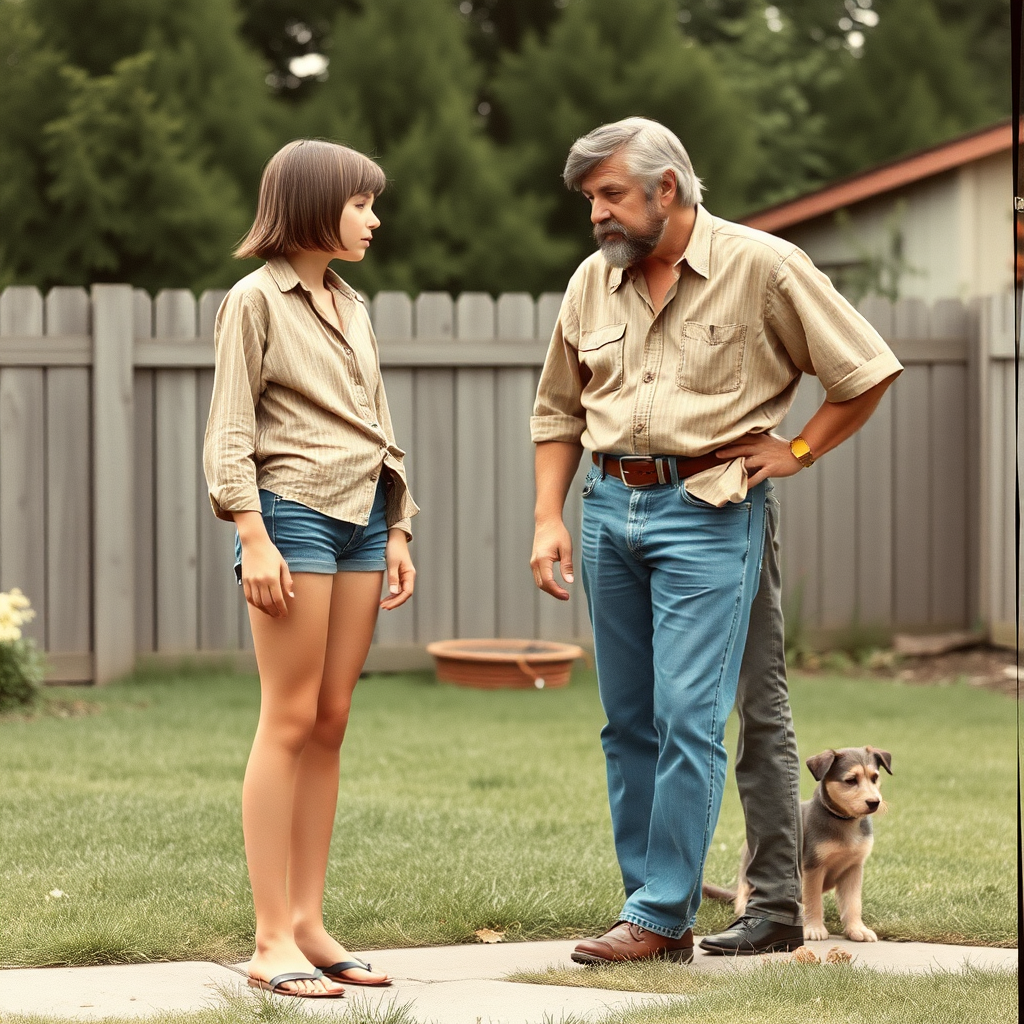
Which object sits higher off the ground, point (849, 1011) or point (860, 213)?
point (860, 213)

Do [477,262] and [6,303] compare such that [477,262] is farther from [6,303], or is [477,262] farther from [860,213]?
[6,303]

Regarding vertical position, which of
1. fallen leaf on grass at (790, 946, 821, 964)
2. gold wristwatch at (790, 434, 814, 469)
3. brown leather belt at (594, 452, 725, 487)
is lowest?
fallen leaf on grass at (790, 946, 821, 964)

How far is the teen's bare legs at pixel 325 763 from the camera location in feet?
11.8

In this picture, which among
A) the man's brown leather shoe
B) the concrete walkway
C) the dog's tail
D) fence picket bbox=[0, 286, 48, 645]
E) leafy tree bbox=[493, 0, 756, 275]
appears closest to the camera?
the concrete walkway

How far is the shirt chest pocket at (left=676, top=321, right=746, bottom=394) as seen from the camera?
3689 millimetres

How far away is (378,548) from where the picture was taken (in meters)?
3.68

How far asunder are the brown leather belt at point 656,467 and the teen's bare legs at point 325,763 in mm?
653

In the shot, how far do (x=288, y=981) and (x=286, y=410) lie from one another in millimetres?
1273

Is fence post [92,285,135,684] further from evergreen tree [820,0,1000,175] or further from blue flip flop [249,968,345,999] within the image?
evergreen tree [820,0,1000,175]

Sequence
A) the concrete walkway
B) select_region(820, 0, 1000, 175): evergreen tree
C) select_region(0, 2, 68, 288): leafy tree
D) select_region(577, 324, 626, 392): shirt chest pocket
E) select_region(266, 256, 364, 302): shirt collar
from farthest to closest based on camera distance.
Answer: select_region(820, 0, 1000, 175): evergreen tree
select_region(0, 2, 68, 288): leafy tree
select_region(577, 324, 626, 392): shirt chest pocket
select_region(266, 256, 364, 302): shirt collar
the concrete walkway

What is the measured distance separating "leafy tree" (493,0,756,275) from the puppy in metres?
12.6

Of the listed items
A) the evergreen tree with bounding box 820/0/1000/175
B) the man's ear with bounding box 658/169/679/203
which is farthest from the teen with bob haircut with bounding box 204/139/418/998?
the evergreen tree with bounding box 820/0/1000/175

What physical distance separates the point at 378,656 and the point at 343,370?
16.3 ft

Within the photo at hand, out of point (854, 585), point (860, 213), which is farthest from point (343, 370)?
point (860, 213)
